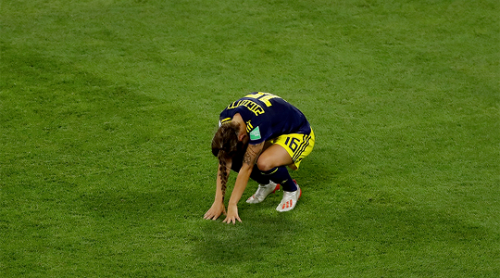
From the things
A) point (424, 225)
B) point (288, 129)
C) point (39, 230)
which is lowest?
point (39, 230)

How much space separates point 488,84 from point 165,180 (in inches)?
174

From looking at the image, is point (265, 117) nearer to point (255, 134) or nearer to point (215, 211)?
point (255, 134)

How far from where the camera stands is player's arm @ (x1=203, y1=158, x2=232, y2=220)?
472 cm

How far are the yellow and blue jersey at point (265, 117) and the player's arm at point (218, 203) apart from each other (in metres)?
0.34

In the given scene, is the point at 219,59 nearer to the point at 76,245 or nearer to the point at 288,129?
the point at 288,129

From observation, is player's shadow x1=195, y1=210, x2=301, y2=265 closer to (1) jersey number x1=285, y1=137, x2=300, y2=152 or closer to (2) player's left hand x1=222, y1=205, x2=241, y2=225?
(2) player's left hand x1=222, y1=205, x2=241, y2=225

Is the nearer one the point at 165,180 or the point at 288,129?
the point at 288,129

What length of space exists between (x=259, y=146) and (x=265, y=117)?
255 millimetres

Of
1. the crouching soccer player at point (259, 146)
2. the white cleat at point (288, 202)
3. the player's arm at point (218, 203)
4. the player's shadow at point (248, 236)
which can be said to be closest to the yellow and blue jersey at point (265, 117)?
the crouching soccer player at point (259, 146)

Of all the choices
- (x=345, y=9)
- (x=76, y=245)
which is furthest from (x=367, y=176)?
(x=345, y=9)

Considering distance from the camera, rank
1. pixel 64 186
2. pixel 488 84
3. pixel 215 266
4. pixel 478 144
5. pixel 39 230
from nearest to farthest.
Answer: pixel 215 266
pixel 39 230
pixel 64 186
pixel 478 144
pixel 488 84

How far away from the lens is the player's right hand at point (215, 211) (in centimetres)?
484

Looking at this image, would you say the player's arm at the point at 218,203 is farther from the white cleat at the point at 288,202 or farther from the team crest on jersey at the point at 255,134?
the white cleat at the point at 288,202

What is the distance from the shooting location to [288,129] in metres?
4.96
